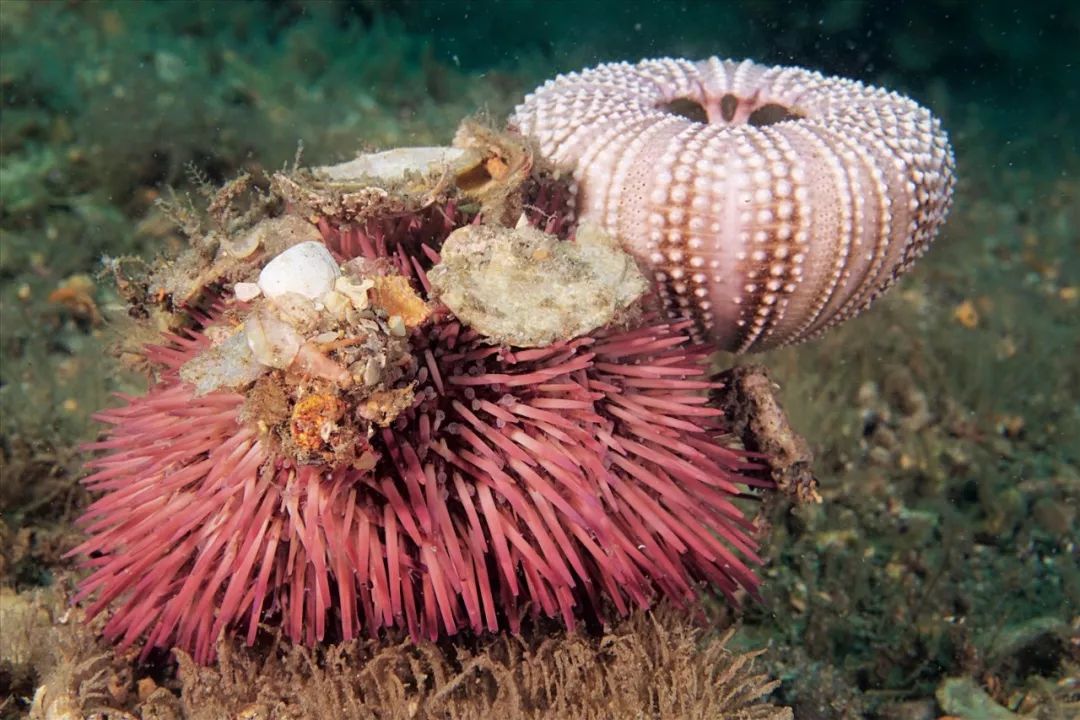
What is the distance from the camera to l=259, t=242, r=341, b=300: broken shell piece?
206 centimetres

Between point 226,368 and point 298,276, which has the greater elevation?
point 298,276

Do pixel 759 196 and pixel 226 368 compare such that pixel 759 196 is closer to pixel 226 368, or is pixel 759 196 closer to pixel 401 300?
pixel 401 300

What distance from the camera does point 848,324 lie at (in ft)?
18.5

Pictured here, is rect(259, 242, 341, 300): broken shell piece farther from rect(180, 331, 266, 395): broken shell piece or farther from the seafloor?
the seafloor

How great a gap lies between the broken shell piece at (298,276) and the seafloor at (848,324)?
4.01 feet

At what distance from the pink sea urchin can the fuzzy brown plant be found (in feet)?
0.34

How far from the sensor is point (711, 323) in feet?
9.89

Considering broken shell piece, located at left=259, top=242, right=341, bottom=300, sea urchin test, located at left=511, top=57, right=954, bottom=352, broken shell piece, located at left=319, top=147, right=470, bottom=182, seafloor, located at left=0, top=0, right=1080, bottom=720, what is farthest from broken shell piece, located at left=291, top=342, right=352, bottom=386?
seafloor, located at left=0, top=0, right=1080, bottom=720

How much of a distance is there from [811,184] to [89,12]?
714 centimetres

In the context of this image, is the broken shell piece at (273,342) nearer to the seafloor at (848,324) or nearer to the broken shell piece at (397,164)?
the broken shell piece at (397,164)

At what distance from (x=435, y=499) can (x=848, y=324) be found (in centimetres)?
426

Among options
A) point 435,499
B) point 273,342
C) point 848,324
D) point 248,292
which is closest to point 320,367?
point 273,342

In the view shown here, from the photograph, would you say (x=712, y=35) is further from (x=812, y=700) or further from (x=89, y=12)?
(x=812, y=700)

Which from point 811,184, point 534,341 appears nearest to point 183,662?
point 534,341
